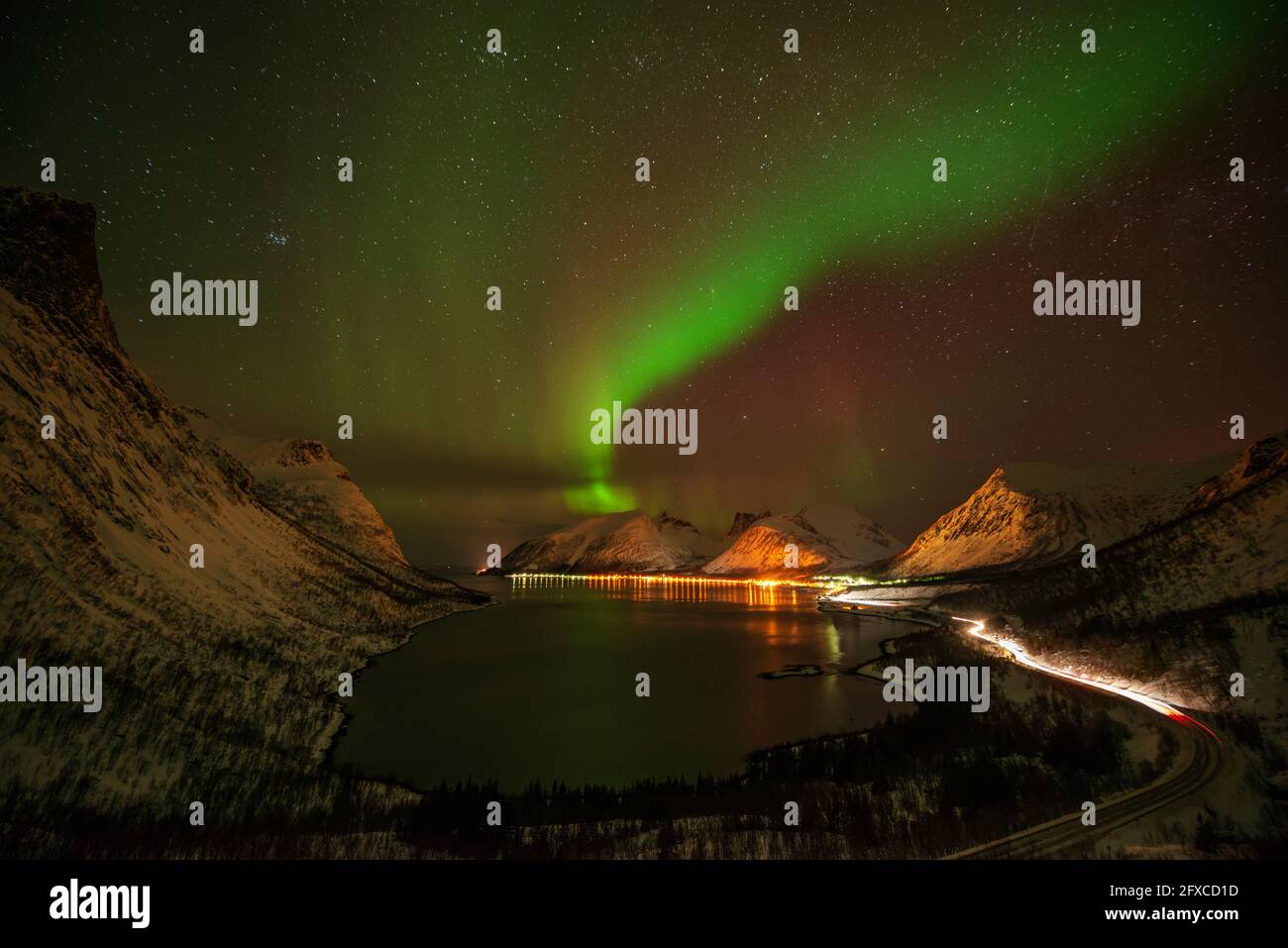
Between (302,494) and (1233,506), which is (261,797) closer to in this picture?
(1233,506)

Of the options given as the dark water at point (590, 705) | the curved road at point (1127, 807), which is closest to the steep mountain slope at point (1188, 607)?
the curved road at point (1127, 807)

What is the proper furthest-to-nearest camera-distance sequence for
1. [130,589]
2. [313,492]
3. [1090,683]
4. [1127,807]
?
[313,492] < [1090,683] < [130,589] < [1127,807]

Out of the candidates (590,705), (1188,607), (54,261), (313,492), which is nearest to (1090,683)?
(1188,607)

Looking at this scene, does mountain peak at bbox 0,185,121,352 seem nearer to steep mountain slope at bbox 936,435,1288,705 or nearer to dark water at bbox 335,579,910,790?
dark water at bbox 335,579,910,790

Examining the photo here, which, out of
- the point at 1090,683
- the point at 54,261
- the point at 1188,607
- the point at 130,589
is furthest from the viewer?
the point at 54,261

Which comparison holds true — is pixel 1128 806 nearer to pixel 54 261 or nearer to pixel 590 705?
pixel 590 705

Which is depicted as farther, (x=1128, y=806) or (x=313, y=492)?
(x=313, y=492)
